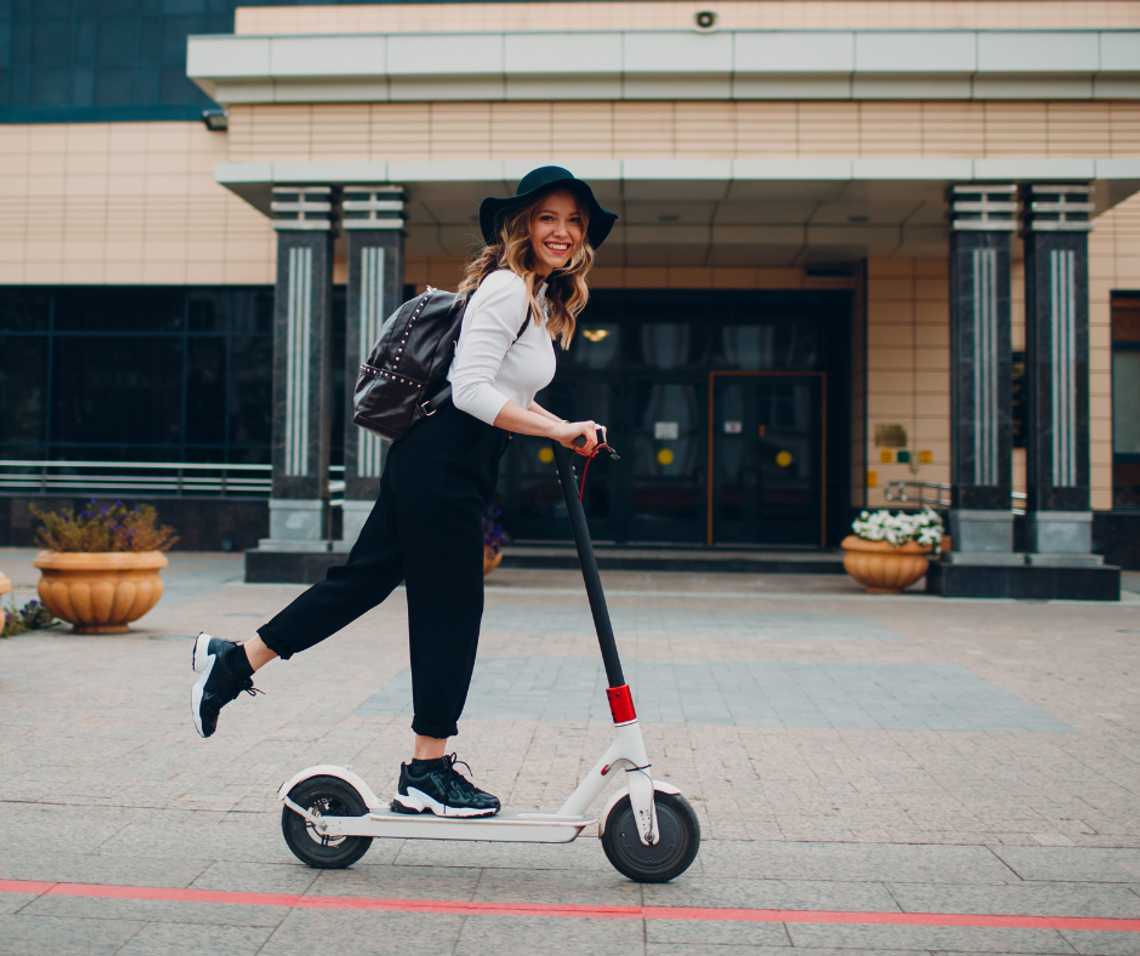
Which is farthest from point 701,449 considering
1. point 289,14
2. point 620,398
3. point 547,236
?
point 547,236

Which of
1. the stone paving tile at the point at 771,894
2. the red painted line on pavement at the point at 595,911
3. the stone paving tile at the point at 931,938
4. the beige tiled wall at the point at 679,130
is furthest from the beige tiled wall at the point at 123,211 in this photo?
the stone paving tile at the point at 931,938

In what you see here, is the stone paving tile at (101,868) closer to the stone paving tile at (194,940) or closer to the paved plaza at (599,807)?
the paved plaza at (599,807)

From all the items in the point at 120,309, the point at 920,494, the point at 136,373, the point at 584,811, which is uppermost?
the point at 120,309

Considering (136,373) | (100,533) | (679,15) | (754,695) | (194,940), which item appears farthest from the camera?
(136,373)

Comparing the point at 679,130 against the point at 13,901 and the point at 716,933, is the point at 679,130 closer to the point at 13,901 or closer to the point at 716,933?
the point at 716,933

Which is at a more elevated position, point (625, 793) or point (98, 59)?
point (98, 59)

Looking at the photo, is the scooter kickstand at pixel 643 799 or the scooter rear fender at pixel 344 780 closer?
the scooter kickstand at pixel 643 799

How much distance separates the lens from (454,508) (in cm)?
308

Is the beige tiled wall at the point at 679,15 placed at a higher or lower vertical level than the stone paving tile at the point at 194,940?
higher

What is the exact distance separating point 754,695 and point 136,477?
13638 mm

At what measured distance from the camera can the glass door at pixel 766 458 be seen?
656 inches

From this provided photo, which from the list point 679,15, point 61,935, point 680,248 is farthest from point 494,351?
point 680,248

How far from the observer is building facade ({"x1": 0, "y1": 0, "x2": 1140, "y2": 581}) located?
1171cm

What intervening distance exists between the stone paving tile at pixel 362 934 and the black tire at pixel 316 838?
31 cm
